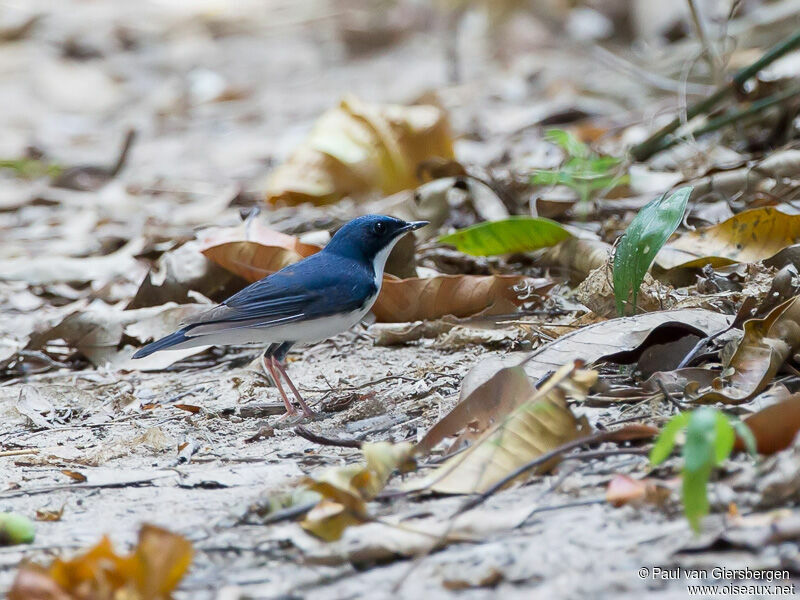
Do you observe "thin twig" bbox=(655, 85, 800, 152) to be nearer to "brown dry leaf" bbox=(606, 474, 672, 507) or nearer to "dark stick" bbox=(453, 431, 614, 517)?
"dark stick" bbox=(453, 431, 614, 517)

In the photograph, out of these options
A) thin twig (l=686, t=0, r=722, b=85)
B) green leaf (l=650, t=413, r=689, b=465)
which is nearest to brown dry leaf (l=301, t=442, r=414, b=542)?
green leaf (l=650, t=413, r=689, b=465)

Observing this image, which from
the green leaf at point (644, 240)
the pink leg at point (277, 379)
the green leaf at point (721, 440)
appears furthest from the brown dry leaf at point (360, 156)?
the green leaf at point (721, 440)

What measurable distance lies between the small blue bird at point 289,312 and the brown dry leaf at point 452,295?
0.29 m

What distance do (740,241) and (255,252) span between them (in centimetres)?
210

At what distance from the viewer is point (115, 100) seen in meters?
12.1

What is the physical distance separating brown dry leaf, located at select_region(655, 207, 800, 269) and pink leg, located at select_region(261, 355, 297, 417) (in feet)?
5.36

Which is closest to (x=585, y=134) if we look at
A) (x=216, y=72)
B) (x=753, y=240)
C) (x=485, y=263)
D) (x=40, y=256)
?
(x=485, y=263)

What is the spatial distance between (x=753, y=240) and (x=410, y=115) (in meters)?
2.99

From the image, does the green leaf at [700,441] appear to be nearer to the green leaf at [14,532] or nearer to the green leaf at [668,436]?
the green leaf at [668,436]

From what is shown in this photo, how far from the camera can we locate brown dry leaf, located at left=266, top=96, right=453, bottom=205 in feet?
21.2

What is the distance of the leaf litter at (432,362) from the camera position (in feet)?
7.60

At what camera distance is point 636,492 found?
2.43m

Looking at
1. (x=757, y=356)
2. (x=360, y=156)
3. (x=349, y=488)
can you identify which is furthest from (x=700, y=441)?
(x=360, y=156)

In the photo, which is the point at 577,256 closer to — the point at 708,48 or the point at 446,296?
the point at 446,296
